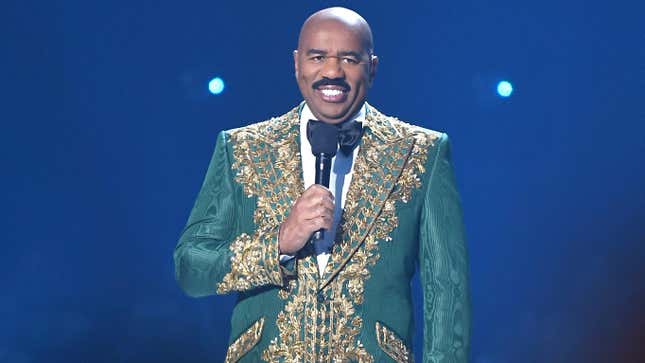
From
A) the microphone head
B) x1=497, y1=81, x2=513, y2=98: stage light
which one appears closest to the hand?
the microphone head

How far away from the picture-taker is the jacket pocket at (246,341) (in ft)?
7.96

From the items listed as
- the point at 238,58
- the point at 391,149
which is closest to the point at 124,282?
the point at 238,58

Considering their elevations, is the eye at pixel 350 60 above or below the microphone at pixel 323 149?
above

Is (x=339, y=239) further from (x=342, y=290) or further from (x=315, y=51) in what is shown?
(x=315, y=51)

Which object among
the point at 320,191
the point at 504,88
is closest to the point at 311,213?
the point at 320,191

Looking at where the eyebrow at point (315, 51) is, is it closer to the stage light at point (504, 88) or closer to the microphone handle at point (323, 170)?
the microphone handle at point (323, 170)

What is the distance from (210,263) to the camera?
2.40 m

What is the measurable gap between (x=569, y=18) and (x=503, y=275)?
972 mm

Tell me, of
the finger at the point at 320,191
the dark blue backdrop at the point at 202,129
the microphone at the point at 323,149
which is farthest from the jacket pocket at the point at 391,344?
the dark blue backdrop at the point at 202,129

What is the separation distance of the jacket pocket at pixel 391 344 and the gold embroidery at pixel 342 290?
4cm

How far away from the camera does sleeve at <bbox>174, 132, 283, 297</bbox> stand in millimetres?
2318

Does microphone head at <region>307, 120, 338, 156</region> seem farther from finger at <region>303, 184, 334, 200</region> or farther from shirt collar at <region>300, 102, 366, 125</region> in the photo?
shirt collar at <region>300, 102, 366, 125</region>

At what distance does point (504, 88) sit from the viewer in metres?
3.91

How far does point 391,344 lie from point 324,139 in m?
0.48
